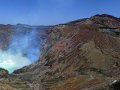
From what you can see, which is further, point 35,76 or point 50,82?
point 35,76

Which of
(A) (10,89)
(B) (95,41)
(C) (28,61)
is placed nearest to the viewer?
(A) (10,89)

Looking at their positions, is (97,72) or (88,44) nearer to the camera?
(97,72)

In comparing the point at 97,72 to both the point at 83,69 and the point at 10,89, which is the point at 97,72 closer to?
the point at 83,69

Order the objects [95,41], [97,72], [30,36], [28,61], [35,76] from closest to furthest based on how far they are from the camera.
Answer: [97,72] → [35,76] → [95,41] → [28,61] → [30,36]

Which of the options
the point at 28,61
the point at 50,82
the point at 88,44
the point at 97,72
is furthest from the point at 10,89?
the point at 28,61

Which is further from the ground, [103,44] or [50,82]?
[103,44]

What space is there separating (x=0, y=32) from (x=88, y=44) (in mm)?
26433

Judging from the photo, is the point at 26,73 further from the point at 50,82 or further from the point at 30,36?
the point at 30,36

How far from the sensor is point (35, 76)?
4412cm

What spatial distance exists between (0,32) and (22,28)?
14.4 feet

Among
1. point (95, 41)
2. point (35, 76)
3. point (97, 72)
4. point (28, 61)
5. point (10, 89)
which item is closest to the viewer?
point (10, 89)

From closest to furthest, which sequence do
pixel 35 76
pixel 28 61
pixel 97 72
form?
pixel 97 72 → pixel 35 76 → pixel 28 61

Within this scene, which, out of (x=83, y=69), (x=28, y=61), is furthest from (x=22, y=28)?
(x=83, y=69)

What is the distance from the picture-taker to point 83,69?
4231cm
